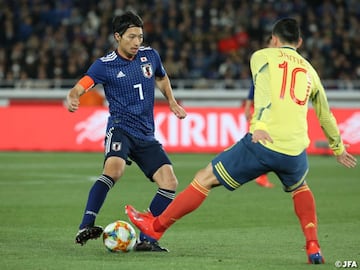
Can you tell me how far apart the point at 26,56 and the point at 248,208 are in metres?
16.5

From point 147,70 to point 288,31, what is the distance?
1957 mm

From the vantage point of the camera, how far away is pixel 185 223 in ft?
37.5

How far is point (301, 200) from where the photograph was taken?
810 centimetres

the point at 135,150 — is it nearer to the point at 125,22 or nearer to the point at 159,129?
the point at 125,22

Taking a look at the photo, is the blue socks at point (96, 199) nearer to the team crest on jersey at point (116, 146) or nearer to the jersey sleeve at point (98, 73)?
the team crest on jersey at point (116, 146)

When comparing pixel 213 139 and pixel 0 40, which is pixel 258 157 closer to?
pixel 213 139

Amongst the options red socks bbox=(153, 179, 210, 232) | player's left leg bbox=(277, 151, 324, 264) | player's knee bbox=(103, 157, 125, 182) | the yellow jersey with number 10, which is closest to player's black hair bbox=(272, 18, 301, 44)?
the yellow jersey with number 10

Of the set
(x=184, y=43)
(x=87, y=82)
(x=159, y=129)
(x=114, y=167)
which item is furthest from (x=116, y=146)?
(x=184, y=43)

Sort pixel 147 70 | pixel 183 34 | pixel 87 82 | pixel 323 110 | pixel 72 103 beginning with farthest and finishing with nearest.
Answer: pixel 183 34 < pixel 147 70 < pixel 87 82 < pixel 72 103 < pixel 323 110

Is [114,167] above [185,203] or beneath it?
above

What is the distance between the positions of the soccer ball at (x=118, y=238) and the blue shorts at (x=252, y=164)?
3.91 feet

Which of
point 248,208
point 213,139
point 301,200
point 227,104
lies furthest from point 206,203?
point 227,104

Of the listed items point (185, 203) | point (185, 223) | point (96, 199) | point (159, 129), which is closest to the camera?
point (185, 203)

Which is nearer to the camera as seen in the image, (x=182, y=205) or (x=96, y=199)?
(x=182, y=205)
